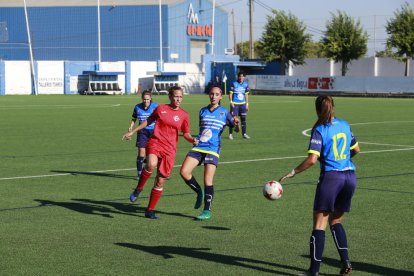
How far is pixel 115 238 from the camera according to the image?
1029cm

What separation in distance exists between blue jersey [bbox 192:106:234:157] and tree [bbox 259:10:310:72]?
77108mm

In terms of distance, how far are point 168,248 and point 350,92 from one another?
6091 cm

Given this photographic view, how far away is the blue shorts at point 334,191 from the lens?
26.5 feet

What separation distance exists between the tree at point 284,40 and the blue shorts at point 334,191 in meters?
81.1

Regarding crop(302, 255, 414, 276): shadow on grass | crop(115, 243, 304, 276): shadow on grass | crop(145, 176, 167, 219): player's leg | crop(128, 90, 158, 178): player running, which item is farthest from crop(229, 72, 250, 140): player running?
crop(302, 255, 414, 276): shadow on grass

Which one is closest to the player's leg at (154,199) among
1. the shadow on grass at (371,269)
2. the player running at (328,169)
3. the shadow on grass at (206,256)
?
the shadow on grass at (206,256)

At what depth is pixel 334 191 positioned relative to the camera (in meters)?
8.10

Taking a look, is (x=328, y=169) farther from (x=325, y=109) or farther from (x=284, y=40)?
(x=284, y=40)

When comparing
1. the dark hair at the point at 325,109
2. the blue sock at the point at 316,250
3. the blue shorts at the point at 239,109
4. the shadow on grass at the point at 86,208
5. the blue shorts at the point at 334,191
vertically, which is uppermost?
the dark hair at the point at 325,109

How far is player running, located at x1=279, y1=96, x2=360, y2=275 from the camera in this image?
26.5 ft

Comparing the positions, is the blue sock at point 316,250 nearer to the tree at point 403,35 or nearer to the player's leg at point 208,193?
the player's leg at point 208,193

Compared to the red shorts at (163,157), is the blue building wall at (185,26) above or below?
above

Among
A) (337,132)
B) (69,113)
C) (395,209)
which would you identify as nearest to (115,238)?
A: (337,132)

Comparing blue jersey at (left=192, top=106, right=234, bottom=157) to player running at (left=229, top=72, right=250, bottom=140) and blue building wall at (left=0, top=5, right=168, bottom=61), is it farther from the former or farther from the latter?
blue building wall at (left=0, top=5, right=168, bottom=61)
